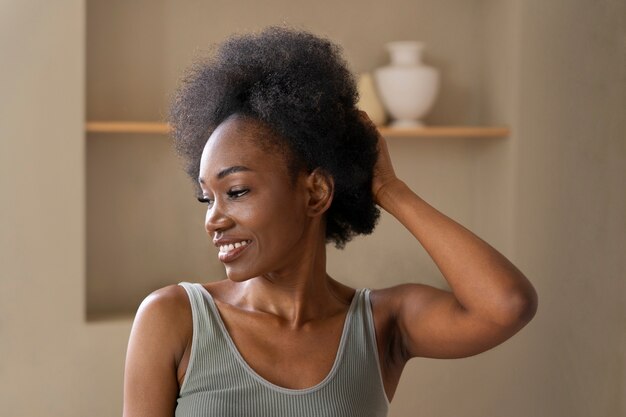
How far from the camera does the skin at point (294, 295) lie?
58.0 inches

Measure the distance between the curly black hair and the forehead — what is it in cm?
2

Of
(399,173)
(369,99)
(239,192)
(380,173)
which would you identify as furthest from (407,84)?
(239,192)

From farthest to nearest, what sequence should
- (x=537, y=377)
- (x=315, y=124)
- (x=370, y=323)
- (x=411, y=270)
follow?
1. (x=411, y=270)
2. (x=537, y=377)
3. (x=370, y=323)
4. (x=315, y=124)

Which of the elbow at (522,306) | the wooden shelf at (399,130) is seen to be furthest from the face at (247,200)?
the wooden shelf at (399,130)

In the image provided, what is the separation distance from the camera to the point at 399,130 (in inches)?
127

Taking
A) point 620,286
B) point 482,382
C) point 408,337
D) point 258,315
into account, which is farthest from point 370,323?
point 482,382

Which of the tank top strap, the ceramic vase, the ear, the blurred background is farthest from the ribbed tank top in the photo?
the ceramic vase

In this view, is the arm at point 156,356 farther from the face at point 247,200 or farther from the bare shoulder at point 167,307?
the face at point 247,200

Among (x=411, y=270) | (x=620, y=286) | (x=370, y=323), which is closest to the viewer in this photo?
(x=370, y=323)

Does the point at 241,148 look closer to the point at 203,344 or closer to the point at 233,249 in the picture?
the point at 233,249

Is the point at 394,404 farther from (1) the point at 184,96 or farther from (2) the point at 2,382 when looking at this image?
(1) the point at 184,96

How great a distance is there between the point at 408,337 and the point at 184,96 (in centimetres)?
59

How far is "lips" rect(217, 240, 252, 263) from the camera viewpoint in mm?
1467

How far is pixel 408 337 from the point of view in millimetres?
1681
